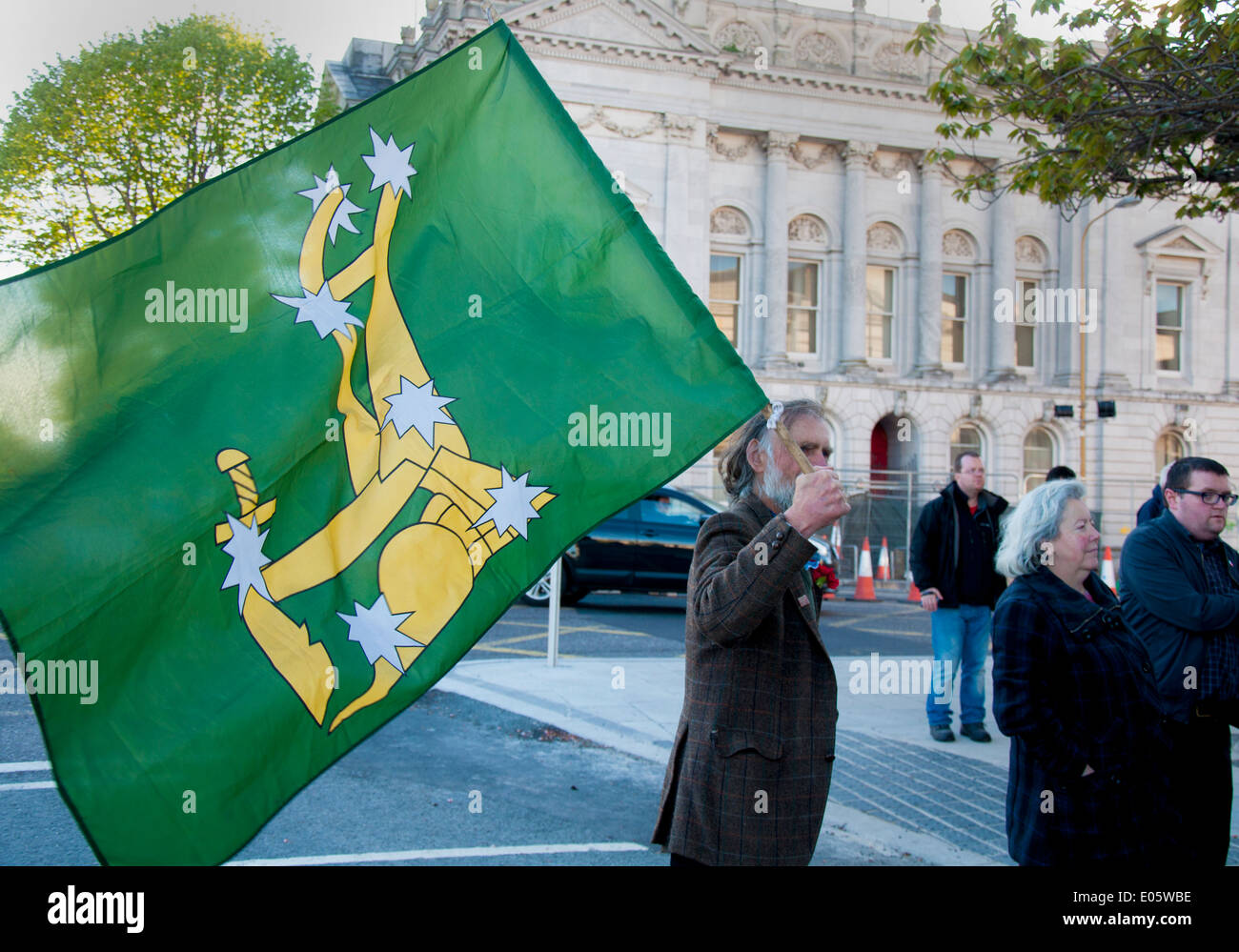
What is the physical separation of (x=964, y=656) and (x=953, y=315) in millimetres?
28378

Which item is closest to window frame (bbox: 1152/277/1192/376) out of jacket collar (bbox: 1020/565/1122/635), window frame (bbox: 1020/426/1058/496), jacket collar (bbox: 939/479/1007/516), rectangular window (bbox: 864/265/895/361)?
window frame (bbox: 1020/426/1058/496)

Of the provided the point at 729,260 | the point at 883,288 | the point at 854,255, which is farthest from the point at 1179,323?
the point at 729,260

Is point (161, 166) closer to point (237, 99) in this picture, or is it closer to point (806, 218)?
point (237, 99)

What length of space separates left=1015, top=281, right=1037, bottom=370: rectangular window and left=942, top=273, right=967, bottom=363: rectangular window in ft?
6.09

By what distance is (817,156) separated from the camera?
3338 centimetres

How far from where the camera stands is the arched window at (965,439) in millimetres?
33906

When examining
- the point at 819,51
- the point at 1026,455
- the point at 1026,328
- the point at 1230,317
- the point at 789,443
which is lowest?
the point at 789,443

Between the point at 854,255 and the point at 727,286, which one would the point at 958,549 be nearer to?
the point at 727,286

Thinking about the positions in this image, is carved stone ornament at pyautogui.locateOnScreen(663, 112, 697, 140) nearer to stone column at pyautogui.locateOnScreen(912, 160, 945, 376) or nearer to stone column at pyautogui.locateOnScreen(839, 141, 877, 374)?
stone column at pyautogui.locateOnScreen(839, 141, 877, 374)

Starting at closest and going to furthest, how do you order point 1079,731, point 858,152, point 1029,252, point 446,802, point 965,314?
point 1079,731 < point 446,802 < point 858,152 < point 965,314 < point 1029,252

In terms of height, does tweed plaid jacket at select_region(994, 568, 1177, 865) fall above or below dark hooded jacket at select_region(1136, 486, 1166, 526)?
below

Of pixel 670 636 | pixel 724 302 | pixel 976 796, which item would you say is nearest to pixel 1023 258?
pixel 724 302

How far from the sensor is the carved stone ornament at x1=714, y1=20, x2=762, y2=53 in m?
32.2
